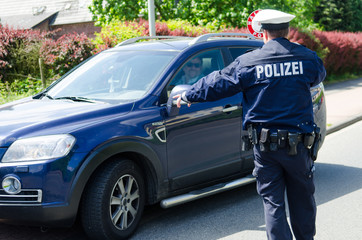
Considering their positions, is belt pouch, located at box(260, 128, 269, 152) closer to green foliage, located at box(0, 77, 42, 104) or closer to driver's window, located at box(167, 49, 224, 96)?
driver's window, located at box(167, 49, 224, 96)

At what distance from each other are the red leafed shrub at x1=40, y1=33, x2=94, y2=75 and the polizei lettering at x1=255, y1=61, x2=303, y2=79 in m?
9.49

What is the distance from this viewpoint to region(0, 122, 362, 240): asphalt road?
4.51m

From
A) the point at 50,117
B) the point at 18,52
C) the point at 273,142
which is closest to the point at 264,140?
the point at 273,142

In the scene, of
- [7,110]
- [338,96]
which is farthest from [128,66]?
[338,96]

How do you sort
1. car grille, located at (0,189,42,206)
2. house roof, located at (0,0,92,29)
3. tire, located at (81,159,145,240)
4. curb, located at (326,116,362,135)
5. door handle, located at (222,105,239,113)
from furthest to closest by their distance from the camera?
house roof, located at (0,0,92,29) < curb, located at (326,116,362,135) < door handle, located at (222,105,239,113) < tire, located at (81,159,145,240) < car grille, located at (0,189,42,206)

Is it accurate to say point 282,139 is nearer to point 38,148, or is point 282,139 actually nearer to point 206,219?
point 38,148

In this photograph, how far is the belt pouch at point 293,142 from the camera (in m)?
3.25

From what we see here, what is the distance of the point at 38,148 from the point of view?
3.82 meters

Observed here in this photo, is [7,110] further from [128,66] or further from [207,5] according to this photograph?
[207,5]

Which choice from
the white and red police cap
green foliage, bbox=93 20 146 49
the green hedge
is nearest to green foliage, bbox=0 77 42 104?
the green hedge

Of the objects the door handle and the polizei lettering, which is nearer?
the polizei lettering

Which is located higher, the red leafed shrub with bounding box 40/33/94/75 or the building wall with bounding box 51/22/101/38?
the red leafed shrub with bounding box 40/33/94/75

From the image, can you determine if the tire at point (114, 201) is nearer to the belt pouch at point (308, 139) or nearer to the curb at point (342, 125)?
the belt pouch at point (308, 139)

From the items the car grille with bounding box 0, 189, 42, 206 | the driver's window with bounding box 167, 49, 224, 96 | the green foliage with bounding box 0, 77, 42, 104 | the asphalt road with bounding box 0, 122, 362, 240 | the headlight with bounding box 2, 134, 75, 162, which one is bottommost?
the green foliage with bounding box 0, 77, 42, 104
